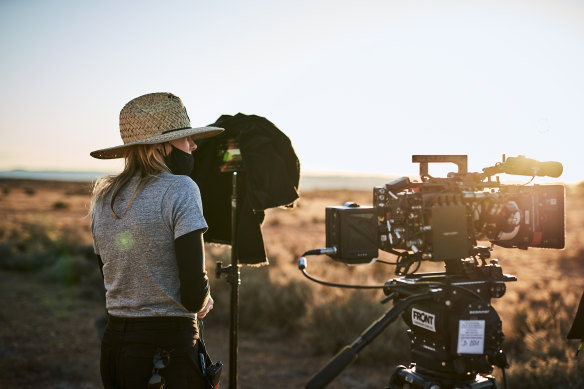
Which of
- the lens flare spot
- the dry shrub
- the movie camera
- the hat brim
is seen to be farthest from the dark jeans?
the dry shrub

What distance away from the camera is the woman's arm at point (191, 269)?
2.06 metres

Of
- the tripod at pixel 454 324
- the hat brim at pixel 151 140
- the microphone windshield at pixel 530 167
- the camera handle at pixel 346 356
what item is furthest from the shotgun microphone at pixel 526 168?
the hat brim at pixel 151 140

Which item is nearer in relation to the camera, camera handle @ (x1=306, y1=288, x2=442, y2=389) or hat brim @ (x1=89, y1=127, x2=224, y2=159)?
camera handle @ (x1=306, y1=288, x2=442, y2=389)

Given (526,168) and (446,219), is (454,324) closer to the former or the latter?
(446,219)

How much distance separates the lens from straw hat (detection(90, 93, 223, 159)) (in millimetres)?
2303

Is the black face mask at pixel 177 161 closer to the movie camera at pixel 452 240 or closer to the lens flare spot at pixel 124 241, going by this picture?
the lens flare spot at pixel 124 241

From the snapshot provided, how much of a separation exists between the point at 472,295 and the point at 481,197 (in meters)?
0.49

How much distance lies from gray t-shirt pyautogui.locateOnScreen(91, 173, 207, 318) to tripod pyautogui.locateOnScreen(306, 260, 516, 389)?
3.45ft

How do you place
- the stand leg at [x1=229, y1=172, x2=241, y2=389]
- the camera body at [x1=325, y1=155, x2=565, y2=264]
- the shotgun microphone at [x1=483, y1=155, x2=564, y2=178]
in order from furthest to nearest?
the stand leg at [x1=229, y1=172, x2=241, y2=389]
the shotgun microphone at [x1=483, y1=155, x2=564, y2=178]
the camera body at [x1=325, y1=155, x2=565, y2=264]

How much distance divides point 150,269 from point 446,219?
4.47 ft

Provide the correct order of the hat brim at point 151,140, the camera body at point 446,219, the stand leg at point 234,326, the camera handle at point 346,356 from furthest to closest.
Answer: the stand leg at point 234,326
the camera body at point 446,219
the hat brim at point 151,140
the camera handle at point 346,356

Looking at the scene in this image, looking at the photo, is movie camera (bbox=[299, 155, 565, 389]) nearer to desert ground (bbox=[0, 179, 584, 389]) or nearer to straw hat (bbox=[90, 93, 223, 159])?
straw hat (bbox=[90, 93, 223, 159])

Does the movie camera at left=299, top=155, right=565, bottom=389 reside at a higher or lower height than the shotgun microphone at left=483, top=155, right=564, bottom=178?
lower

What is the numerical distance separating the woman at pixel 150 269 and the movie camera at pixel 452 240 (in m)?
0.62
